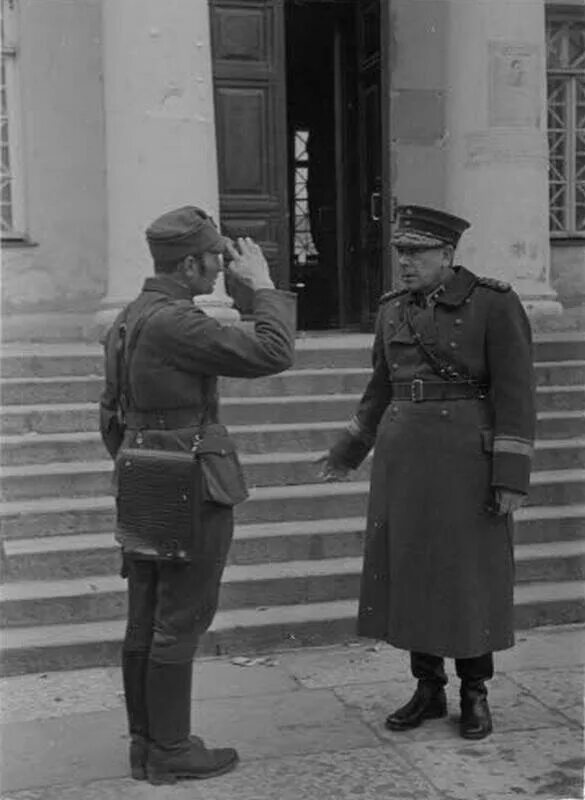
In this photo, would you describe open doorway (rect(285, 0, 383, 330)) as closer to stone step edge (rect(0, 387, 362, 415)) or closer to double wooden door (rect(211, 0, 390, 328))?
double wooden door (rect(211, 0, 390, 328))

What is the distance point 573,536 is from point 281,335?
3313mm

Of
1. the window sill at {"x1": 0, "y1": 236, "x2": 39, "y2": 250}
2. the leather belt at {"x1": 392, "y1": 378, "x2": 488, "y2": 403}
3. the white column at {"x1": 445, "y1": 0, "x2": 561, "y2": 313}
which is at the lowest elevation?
the leather belt at {"x1": 392, "y1": 378, "x2": 488, "y2": 403}

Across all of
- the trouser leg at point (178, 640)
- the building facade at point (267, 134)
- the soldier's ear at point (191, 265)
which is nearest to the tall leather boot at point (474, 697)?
the trouser leg at point (178, 640)

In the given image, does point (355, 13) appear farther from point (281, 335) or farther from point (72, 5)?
point (281, 335)

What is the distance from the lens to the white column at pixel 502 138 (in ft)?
27.3

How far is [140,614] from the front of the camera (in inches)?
153

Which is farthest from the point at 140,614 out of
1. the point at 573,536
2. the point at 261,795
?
the point at 573,536

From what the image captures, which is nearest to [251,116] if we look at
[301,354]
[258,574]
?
[301,354]

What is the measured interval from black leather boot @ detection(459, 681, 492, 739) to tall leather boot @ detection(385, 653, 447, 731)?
13 cm

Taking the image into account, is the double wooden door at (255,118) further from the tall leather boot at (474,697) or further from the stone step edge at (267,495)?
the tall leather boot at (474,697)

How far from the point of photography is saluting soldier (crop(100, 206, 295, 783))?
3717 millimetres

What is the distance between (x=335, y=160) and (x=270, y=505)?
20.7 ft

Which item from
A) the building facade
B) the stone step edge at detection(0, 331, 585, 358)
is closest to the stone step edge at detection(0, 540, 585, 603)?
the stone step edge at detection(0, 331, 585, 358)

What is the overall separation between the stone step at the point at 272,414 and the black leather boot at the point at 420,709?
2681mm
